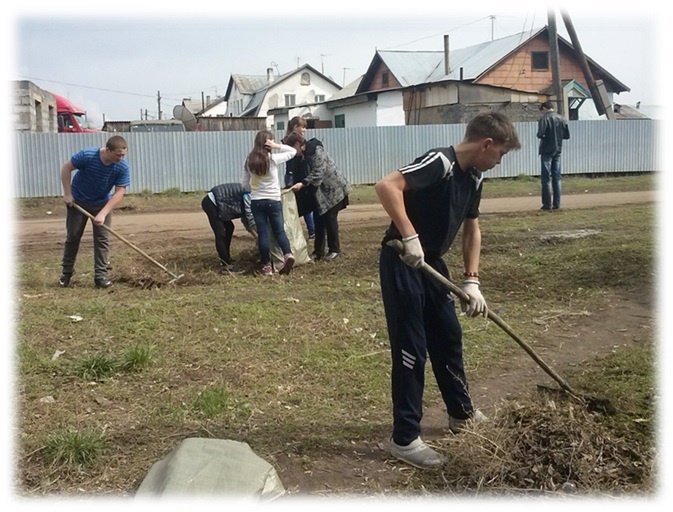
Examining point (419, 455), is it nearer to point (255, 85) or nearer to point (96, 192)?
point (96, 192)

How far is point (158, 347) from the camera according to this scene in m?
5.64

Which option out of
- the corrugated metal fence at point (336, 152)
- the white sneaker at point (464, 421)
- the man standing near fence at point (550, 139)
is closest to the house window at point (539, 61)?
the corrugated metal fence at point (336, 152)

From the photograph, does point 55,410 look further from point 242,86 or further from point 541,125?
point 242,86

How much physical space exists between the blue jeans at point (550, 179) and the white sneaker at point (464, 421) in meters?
9.51

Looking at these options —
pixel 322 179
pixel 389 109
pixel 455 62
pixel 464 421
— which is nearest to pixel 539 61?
pixel 455 62

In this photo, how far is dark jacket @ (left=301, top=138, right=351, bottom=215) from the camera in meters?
8.52

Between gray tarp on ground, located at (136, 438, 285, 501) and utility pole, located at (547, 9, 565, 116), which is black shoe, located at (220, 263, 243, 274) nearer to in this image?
gray tarp on ground, located at (136, 438, 285, 501)

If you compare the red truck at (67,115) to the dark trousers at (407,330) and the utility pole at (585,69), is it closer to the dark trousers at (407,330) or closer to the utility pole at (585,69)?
the utility pole at (585,69)

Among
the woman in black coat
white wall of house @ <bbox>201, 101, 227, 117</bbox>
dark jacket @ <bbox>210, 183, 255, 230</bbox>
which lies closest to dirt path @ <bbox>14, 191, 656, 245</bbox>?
dark jacket @ <bbox>210, 183, 255, 230</bbox>

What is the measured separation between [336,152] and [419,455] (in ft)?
61.1

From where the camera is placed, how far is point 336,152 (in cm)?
2181

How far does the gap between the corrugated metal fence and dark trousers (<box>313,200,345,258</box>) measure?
11455 millimetres

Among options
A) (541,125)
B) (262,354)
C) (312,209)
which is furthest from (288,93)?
(262,354)

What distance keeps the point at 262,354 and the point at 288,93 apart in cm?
5591
